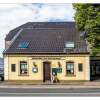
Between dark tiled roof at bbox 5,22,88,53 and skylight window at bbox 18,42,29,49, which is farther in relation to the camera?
skylight window at bbox 18,42,29,49

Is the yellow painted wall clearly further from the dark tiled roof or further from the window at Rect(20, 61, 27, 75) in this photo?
Answer: the dark tiled roof

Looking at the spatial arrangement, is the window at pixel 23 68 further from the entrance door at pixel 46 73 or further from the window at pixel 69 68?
the window at pixel 69 68

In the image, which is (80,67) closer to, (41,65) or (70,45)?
(70,45)

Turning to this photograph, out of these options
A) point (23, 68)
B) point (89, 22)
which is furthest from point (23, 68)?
point (89, 22)

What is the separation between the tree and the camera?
29.2 m

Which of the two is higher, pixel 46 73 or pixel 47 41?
pixel 47 41

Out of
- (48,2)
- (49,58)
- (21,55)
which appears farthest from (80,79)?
(48,2)

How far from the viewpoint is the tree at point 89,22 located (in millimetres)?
29219

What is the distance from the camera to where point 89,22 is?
29.5 m

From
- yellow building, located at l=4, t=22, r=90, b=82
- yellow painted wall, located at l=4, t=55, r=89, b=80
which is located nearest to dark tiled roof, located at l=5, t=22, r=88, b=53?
yellow building, located at l=4, t=22, r=90, b=82

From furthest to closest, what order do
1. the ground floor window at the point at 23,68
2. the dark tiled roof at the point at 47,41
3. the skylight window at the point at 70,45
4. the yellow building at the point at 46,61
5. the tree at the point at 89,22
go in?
the skylight window at the point at 70,45, the dark tiled roof at the point at 47,41, the yellow building at the point at 46,61, the ground floor window at the point at 23,68, the tree at the point at 89,22

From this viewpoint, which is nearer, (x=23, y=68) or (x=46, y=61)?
(x=23, y=68)

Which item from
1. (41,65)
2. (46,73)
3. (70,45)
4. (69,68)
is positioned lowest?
(46,73)

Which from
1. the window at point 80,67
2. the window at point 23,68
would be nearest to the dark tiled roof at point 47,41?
the window at point 80,67
